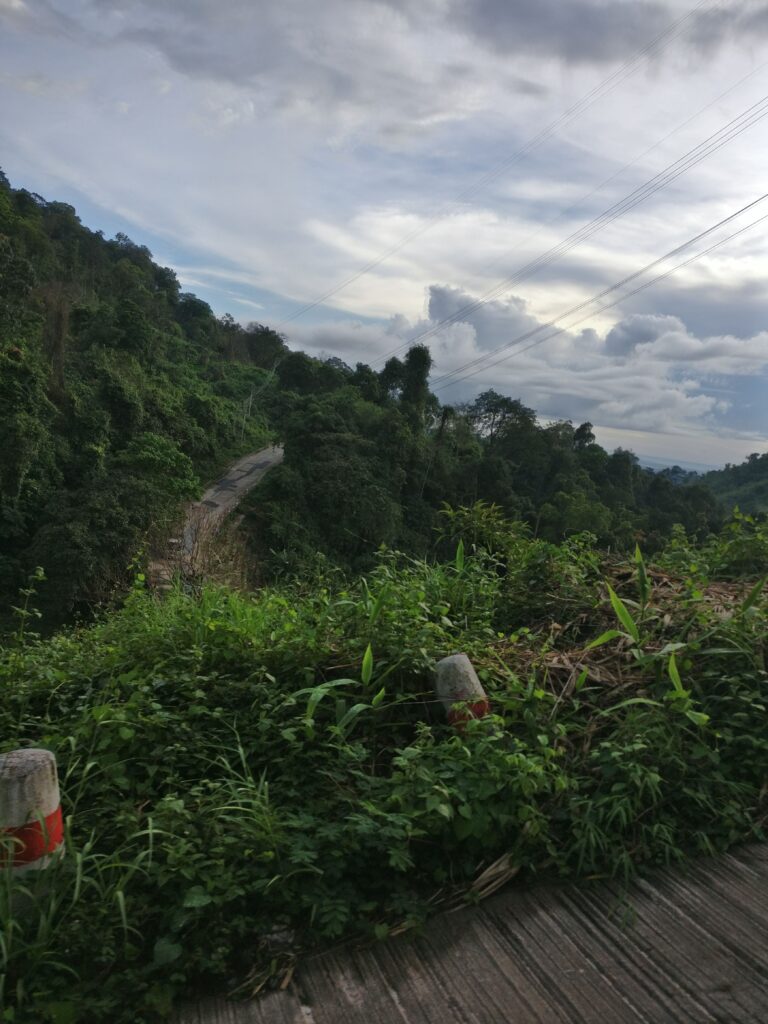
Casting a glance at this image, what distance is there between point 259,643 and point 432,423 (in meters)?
34.1

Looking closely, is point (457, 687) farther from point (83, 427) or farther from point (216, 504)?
point (216, 504)

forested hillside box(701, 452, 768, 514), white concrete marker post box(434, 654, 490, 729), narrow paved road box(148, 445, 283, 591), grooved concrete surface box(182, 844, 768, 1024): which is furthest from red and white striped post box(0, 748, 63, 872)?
forested hillside box(701, 452, 768, 514)

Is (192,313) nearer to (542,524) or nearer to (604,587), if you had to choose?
(542,524)

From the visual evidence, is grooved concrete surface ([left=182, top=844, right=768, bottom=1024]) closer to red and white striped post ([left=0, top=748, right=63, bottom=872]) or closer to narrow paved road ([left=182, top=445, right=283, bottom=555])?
red and white striped post ([left=0, top=748, right=63, bottom=872])

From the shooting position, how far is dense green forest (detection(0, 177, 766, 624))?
747 inches

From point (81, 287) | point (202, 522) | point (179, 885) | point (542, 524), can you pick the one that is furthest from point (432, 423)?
point (179, 885)

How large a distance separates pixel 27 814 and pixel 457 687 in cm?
134

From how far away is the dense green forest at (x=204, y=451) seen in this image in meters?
19.0

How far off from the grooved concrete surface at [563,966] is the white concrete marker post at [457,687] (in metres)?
0.57

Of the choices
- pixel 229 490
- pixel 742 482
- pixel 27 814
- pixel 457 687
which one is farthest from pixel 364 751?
pixel 742 482

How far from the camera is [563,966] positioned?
61.2 inches

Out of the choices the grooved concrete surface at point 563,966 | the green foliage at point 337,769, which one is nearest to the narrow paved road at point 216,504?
the green foliage at point 337,769

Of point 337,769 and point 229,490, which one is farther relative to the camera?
point 229,490

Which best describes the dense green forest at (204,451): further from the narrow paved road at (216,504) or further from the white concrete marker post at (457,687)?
the white concrete marker post at (457,687)
